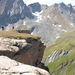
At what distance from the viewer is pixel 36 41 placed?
37062 millimetres

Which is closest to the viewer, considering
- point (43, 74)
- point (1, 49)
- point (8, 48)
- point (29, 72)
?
point (29, 72)

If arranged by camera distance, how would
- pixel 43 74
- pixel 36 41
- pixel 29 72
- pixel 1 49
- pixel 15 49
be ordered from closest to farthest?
pixel 29 72 < pixel 43 74 < pixel 1 49 < pixel 15 49 < pixel 36 41

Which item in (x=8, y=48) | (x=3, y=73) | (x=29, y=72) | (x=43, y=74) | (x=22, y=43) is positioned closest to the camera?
(x=3, y=73)

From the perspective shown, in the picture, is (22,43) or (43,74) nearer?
(43,74)

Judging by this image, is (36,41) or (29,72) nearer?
(29,72)

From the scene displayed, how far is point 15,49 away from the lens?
23.0 metres

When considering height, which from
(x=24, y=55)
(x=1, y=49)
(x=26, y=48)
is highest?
(x=1, y=49)

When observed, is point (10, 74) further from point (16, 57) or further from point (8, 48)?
point (16, 57)

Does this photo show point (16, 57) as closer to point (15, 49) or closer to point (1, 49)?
point (15, 49)

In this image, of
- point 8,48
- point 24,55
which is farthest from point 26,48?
point 8,48

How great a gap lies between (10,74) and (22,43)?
18.1 m

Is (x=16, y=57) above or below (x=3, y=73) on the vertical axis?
below

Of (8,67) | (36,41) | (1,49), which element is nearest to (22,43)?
(1,49)

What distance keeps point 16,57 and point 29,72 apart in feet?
47.9
